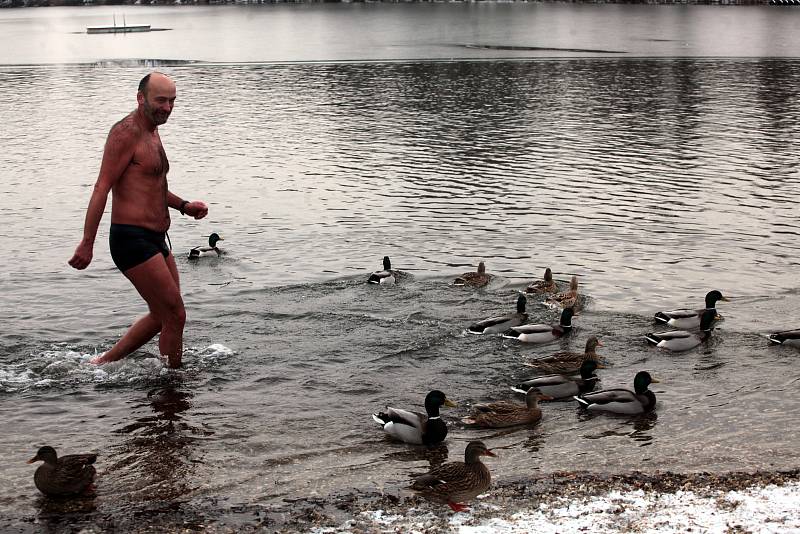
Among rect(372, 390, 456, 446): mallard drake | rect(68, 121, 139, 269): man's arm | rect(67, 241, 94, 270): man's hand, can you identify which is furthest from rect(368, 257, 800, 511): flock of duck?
rect(68, 121, 139, 269): man's arm

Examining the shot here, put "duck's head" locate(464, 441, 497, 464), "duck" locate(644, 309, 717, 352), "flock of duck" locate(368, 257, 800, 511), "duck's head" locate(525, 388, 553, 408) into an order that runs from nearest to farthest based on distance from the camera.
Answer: "flock of duck" locate(368, 257, 800, 511), "duck's head" locate(464, 441, 497, 464), "duck's head" locate(525, 388, 553, 408), "duck" locate(644, 309, 717, 352)

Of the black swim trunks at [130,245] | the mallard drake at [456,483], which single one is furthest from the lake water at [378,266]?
the black swim trunks at [130,245]

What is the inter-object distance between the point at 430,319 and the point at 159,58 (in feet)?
197

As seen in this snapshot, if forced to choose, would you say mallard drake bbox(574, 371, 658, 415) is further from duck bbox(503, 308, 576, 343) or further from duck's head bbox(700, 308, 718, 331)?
duck's head bbox(700, 308, 718, 331)

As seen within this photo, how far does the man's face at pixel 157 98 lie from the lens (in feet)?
35.2

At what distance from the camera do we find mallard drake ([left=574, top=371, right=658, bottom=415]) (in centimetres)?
1166

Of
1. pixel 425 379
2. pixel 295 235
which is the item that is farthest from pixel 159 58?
pixel 425 379

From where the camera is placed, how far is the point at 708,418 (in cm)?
1152

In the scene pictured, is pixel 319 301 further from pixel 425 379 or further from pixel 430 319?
pixel 425 379

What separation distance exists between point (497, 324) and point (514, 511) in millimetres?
5847

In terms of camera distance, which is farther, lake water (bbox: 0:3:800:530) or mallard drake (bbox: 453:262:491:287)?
mallard drake (bbox: 453:262:491:287)

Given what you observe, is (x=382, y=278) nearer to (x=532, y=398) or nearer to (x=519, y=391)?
(x=519, y=391)

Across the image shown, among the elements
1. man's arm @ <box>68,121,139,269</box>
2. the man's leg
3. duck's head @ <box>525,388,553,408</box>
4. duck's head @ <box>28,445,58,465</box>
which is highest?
man's arm @ <box>68,121,139,269</box>

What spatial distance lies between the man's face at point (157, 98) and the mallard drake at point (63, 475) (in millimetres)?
3604
